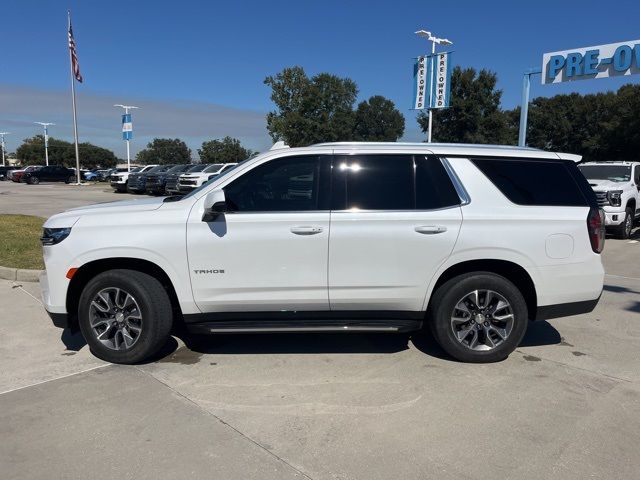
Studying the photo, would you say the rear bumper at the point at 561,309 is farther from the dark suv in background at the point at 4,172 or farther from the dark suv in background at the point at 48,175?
the dark suv in background at the point at 4,172

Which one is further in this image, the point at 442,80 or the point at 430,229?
the point at 442,80

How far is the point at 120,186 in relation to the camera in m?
30.9

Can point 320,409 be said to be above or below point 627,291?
below

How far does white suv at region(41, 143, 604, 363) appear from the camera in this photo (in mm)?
4262

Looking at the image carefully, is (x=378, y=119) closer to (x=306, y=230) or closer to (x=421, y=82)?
(x=421, y=82)

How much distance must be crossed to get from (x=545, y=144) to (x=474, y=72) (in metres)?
11.2

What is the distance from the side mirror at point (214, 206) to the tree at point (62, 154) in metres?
102

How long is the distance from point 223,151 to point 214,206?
4578 inches

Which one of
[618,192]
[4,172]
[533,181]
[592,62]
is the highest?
[592,62]

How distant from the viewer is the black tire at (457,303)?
440 cm

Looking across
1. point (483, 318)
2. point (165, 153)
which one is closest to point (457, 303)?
point (483, 318)

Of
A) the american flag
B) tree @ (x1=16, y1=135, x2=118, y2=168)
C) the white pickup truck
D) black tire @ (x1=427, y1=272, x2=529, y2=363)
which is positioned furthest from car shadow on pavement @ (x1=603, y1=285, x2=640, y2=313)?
tree @ (x1=16, y1=135, x2=118, y2=168)

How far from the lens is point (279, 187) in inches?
174

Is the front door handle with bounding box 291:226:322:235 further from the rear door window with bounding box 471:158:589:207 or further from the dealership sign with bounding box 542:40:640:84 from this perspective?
the dealership sign with bounding box 542:40:640:84
